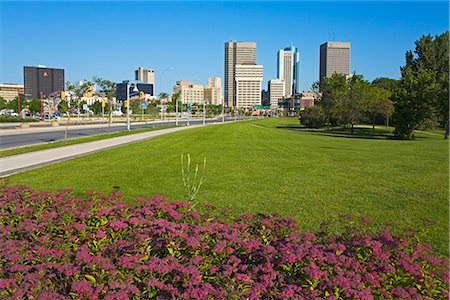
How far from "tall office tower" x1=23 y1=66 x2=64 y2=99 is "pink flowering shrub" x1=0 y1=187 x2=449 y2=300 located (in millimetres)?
152493

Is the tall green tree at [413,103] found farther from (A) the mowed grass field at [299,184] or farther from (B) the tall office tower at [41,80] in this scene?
(B) the tall office tower at [41,80]

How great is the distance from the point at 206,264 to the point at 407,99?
3961 centimetres

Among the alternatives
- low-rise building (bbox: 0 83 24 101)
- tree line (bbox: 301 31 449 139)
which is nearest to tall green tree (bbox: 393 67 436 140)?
tree line (bbox: 301 31 449 139)

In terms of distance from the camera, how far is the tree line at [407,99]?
1508 inches

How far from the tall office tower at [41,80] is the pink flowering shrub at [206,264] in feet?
500

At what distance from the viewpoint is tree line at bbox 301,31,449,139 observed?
126 feet

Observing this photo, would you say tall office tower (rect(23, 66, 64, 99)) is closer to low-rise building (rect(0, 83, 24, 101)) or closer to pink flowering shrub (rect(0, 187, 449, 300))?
low-rise building (rect(0, 83, 24, 101))

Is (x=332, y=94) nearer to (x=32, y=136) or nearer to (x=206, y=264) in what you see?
(x=32, y=136)

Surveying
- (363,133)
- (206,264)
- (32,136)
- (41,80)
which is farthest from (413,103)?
(41,80)

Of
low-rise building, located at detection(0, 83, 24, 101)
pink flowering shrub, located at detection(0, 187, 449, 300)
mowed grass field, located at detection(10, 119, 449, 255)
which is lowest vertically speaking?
mowed grass field, located at detection(10, 119, 449, 255)

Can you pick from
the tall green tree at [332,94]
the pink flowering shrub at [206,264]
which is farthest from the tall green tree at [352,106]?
the pink flowering shrub at [206,264]

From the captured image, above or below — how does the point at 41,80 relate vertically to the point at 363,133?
above

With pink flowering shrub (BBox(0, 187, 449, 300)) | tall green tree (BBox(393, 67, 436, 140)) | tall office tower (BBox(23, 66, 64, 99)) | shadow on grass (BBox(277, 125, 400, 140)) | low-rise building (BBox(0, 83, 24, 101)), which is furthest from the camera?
low-rise building (BBox(0, 83, 24, 101))

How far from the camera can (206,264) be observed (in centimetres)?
409
